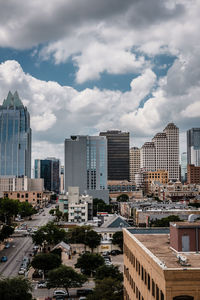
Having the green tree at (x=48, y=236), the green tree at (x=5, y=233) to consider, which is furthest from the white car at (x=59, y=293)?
the green tree at (x=5, y=233)

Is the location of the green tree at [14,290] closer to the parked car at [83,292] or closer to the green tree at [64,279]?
the green tree at [64,279]

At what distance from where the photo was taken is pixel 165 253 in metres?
29.8

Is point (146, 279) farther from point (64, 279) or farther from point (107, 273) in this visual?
point (107, 273)

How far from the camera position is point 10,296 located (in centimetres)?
4216

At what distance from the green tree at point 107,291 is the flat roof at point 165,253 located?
10.8m

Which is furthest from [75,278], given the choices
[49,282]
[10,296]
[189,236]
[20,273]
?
[189,236]

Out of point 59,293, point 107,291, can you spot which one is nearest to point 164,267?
point 107,291

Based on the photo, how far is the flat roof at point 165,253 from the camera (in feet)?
82.5

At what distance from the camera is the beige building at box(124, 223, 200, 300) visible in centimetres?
2244

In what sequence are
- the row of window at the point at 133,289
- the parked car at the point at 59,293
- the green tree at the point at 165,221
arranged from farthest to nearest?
the green tree at the point at 165,221 → the parked car at the point at 59,293 → the row of window at the point at 133,289

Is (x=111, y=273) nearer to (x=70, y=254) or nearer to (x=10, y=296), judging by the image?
(x=10, y=296)

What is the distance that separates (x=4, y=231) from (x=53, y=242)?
1962 cm

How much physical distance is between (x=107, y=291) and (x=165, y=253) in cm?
1949

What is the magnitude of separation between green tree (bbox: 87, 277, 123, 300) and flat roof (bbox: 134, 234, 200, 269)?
1079 centimetres
